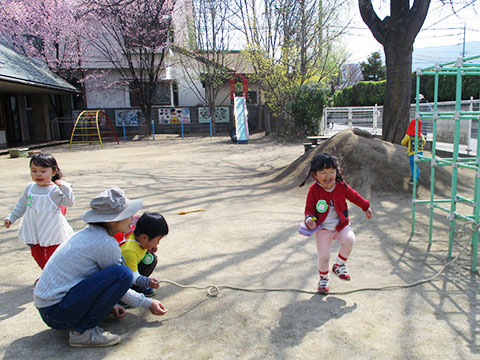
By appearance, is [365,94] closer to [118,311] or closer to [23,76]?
[23,76]

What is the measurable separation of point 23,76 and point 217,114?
10.9 m

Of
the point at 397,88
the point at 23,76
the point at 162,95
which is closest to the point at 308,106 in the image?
the point at 397,88

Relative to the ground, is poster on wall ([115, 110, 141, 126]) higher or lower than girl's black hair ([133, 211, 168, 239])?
higher

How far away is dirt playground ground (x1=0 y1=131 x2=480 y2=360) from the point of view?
2426 mm

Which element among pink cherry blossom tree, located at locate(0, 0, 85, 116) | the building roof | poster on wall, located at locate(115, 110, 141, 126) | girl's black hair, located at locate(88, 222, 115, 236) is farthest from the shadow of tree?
poster on wall, located at locate(115, 110, 141, 126)

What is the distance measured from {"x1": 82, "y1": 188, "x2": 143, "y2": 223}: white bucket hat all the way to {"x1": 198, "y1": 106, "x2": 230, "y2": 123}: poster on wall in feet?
71.2

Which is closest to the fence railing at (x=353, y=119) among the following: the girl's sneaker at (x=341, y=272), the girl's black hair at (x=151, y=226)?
the girl's sneaker at (x=341, y=272)

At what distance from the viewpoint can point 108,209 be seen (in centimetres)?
244

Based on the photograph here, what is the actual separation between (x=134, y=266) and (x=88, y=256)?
0.44 metres

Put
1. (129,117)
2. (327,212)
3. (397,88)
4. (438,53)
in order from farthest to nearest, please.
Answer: (438,53) → (129,117) → (397,88) → (327,212)

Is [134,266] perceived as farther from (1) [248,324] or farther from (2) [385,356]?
(2) [385,356]

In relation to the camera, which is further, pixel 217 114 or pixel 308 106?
pixel 217 114

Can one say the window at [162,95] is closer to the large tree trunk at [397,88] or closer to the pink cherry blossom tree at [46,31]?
the pink cherry blossom tree at [46,31]

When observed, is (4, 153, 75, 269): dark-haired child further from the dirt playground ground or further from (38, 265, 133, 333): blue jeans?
(38, 265, 133, 333): blue jeans
